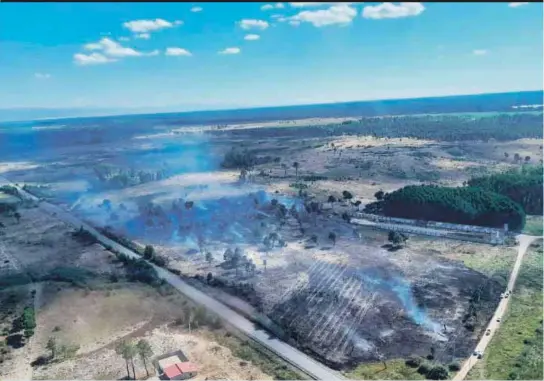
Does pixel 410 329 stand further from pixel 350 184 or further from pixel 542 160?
pixel 542 160

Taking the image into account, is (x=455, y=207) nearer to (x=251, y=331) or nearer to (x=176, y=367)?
(x=251, y=331)

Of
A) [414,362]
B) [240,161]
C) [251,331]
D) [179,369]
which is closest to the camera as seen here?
[179,369]

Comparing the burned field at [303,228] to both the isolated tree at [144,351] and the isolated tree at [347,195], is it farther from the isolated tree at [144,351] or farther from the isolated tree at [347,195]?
the isolated tree at [144,351]

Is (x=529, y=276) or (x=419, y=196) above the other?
(x=419, y=196)

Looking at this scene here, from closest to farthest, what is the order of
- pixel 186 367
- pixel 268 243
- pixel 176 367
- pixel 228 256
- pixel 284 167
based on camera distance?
1. pixel 176 367
2. pixel 186 367
3. pixel 228 256
4. pixel 268 243
5. pixel 284 167

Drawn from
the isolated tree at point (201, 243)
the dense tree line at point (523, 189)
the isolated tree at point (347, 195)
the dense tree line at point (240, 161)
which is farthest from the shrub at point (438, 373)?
the dense tree line at point (240, 161)

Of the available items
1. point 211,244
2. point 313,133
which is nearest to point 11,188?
point 211,244

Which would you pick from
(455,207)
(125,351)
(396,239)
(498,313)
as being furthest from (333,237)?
(125,351)
